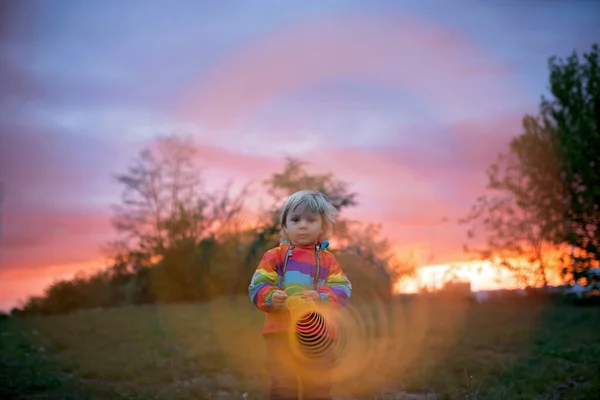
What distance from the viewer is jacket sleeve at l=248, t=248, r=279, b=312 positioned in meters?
4.04

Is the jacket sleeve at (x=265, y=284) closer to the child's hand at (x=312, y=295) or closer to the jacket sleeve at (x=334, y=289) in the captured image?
the child's hand at (x=312, y=295)

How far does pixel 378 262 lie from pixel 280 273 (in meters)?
11.7

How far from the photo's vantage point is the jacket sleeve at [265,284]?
4.04m

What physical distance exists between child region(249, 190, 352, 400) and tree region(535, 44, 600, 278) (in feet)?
54.0

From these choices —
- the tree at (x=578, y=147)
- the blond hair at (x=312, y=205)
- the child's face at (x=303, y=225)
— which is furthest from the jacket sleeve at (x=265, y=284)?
the tree at (x=578, y=147)

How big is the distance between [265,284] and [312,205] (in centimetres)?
66

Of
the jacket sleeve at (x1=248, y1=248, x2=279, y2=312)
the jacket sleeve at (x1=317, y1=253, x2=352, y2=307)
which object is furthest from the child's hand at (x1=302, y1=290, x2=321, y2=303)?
the jacket sleeve at (x1=248, y1=248, x2=279, y2=312)

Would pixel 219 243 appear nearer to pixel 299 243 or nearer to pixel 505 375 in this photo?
pixel 505 375

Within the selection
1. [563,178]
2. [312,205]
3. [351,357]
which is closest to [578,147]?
[563,178]

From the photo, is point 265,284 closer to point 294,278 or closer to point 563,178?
point 294,278

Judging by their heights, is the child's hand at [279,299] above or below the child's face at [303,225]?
below

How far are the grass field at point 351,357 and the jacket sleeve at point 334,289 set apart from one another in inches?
75.0

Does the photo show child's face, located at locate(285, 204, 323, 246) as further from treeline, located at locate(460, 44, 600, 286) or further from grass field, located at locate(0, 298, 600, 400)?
treeline, located at locate(460, 44, 600, 286)

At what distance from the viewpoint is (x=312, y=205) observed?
4.30 meters
